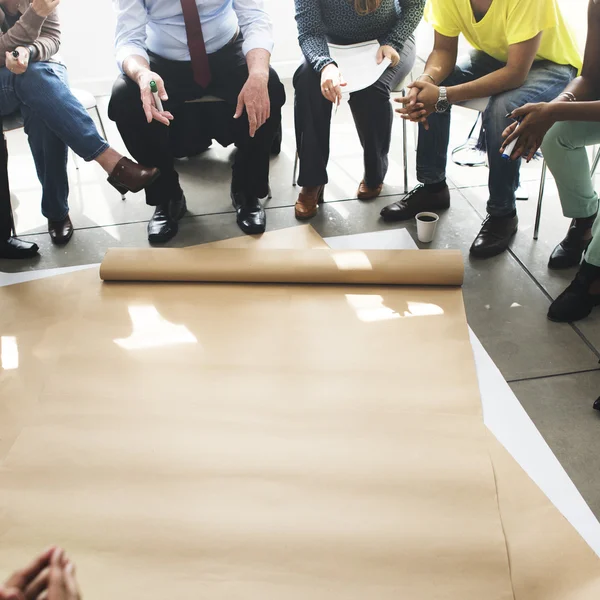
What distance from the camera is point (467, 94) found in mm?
2365

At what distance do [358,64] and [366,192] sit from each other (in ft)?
1.77

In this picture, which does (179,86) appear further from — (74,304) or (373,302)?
(373,302)

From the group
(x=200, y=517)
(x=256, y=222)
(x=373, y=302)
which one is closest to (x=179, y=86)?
(x=256, y=222)

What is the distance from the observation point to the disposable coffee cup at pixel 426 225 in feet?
7.99

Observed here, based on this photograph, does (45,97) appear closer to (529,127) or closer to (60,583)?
(529,127)

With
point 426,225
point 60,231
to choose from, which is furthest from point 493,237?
point 60,231

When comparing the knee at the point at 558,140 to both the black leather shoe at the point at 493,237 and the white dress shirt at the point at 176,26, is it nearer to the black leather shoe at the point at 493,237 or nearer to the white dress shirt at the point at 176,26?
the black leather shoe at the point at 493,237

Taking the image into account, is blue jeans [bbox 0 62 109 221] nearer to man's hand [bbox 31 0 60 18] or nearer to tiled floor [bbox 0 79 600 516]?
man's hand [bbox 31 0 60 18]

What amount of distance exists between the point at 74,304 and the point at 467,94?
1.61 metres

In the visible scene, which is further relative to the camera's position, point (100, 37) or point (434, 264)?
point (100, 37)

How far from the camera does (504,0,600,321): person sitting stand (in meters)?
2.04

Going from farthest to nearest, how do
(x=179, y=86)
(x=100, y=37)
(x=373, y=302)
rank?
1. (x=100, y=37)
2. (x=179, y=86)
3. (x=373, y=302)

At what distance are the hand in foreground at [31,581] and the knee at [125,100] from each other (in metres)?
1.85

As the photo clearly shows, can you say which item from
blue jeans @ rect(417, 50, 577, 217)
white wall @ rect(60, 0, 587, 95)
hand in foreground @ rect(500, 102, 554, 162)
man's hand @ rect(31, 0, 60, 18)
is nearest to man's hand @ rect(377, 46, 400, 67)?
blue jeans @ rect(417, 50, 577, 217)
